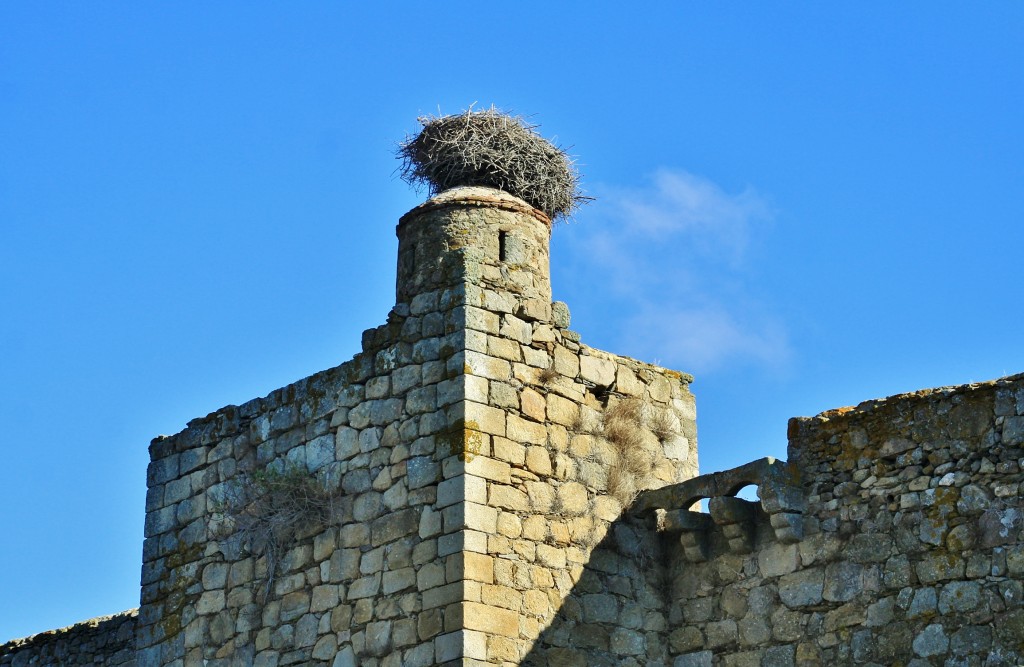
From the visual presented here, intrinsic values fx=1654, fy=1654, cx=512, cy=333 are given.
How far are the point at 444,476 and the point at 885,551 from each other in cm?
284

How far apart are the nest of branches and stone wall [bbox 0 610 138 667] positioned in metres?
2.17

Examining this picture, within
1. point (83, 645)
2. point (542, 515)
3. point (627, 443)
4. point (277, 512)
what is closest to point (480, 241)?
point (627, 443)

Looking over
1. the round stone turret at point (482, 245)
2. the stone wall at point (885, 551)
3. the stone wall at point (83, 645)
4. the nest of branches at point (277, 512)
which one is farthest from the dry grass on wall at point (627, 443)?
the stone wall at point (83, 645)

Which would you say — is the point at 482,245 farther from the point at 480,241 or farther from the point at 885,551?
the point at 885,551

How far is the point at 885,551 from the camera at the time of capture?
10.3 m

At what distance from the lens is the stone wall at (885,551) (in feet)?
32.1

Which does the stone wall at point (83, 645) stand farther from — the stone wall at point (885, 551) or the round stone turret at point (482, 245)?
the stone wall at point (885, 551)

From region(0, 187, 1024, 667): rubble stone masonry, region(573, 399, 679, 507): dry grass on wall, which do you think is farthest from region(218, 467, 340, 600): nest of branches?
region(573, 399, 679, 507): dry grass on wall

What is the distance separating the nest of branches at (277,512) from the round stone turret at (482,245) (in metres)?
1.51

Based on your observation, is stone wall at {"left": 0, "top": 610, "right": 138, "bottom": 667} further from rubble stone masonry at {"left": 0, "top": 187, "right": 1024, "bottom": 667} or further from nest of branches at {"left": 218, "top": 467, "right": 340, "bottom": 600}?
nest of branches at {"left": 218, "top": 467, "right": 340, "bottom": 600}

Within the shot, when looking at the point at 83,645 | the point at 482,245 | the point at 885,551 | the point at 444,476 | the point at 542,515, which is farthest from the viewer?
the point at 83,645

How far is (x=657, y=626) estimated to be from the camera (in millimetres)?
11500

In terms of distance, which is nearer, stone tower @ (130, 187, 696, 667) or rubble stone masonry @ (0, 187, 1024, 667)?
rubble stone masonry @ (0, 187, 1024, 667)

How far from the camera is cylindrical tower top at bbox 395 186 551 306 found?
11641 millimetres
